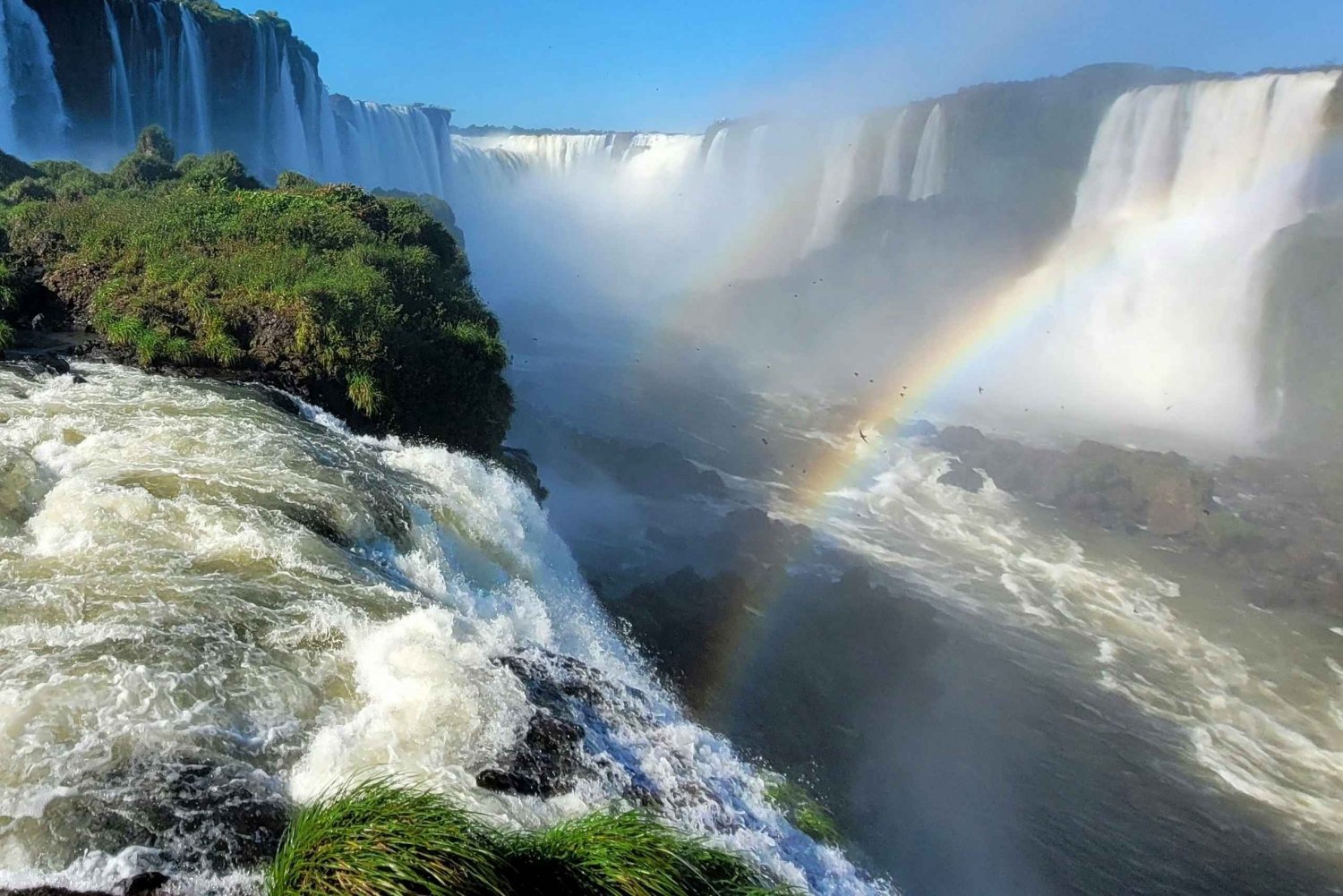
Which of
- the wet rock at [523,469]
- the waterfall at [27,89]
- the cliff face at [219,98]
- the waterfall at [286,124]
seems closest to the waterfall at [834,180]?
the cliff face at [219,98]

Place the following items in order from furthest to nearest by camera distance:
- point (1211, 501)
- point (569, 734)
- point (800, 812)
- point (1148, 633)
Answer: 1. point (1211, 501)
2. point (1148, 633)
3. point (800, 812)
4. point (569, 734)

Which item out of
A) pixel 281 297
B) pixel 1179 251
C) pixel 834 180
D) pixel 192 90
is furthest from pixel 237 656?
pixel 834 180

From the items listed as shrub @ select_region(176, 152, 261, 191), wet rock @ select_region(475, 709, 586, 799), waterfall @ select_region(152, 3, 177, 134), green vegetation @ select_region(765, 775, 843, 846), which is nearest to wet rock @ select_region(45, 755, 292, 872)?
wet rock @ select_region(475, 709, 586, 799)

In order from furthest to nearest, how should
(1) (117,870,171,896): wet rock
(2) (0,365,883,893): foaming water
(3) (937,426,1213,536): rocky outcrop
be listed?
1. (3) (937,426,1213,536): rocky outcrop
2. (2) (0,365,883,893): foaming water
3. (1) (117,870,171,896): wet rock

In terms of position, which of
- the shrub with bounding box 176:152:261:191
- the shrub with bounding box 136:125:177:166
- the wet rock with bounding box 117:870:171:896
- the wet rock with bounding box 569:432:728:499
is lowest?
the wet rock with bounding box 569:432:728:499

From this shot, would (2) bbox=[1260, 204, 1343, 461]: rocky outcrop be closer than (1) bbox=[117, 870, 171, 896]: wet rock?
No

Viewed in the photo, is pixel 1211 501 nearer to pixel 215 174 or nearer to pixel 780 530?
pixel 780 530

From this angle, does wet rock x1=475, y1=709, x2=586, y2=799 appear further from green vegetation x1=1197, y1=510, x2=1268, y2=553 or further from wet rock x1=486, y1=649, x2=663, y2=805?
green vegetation x1=1197, y1=510, x2=1268, y2=553
